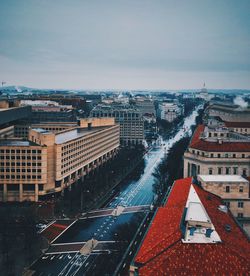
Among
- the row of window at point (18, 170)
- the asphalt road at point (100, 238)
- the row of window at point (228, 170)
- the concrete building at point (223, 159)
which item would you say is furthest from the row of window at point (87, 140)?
the row of window at point (228, 170)

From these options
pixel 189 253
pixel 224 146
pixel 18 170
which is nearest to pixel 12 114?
pixel 18 170

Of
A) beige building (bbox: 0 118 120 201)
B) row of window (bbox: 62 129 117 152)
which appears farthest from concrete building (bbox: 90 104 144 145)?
beige building (bbox: 0 118 120 201)

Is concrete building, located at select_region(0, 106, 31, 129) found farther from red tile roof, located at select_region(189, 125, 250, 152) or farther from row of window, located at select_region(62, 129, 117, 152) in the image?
red tile roof, located at select_region(189, 125, 250, 152)

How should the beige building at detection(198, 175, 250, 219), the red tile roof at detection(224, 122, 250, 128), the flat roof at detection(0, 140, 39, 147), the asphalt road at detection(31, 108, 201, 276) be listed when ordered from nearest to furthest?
the asphalt road at detection(31, 108, 201, 276) → the beige building at detection(198, 175, 250, 219) → the flat roof at detection(0, 140, 39, 147) → the red tile roof at detection(224, 122, 250, 128)

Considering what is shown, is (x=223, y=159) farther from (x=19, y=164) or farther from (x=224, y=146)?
(x=19, y=164)

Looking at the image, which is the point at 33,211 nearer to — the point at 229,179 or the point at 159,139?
the point at 229,179

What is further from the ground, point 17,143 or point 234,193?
point 17,143

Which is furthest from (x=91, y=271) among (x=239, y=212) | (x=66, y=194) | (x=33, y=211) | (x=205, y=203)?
(x=66, y=194)
